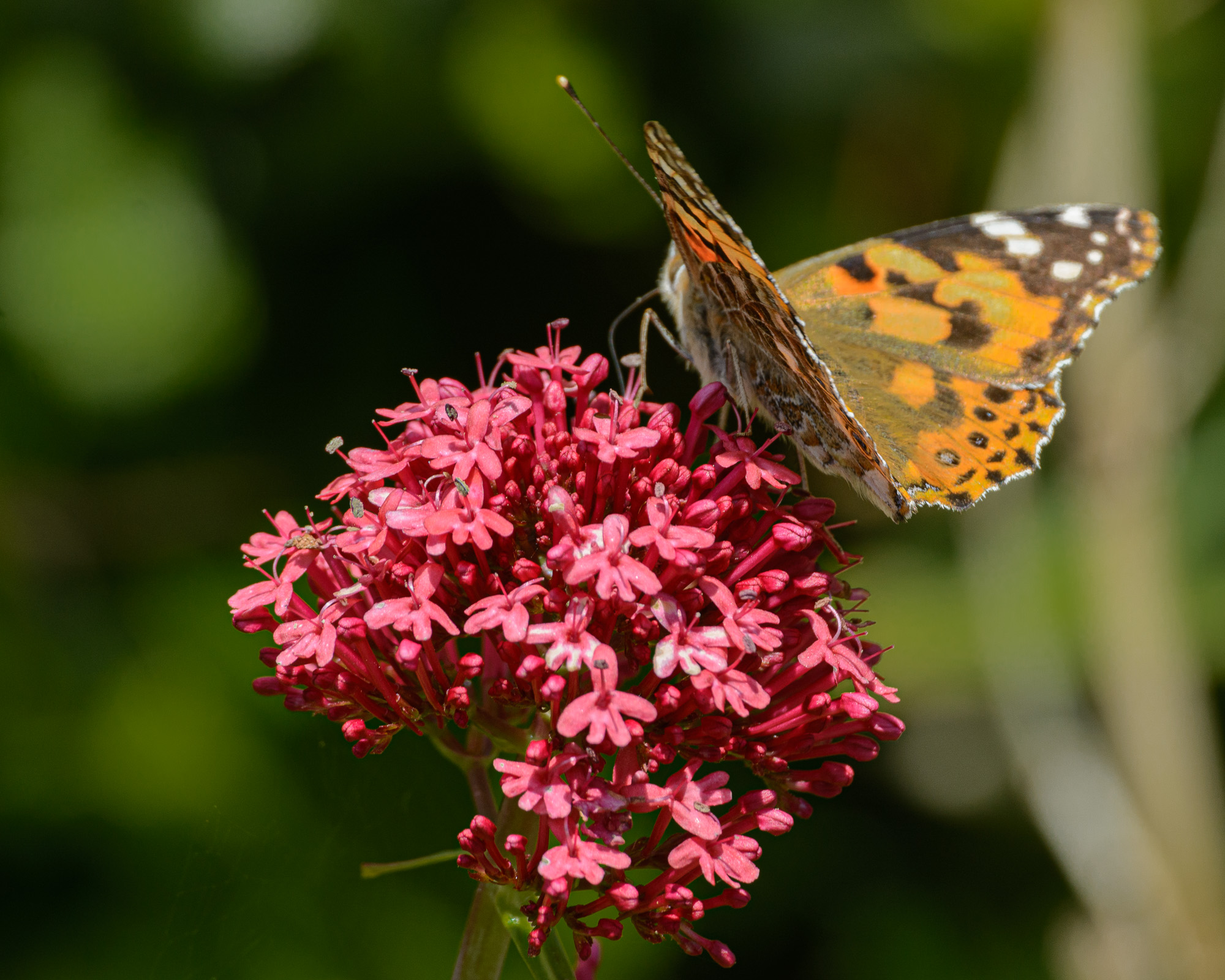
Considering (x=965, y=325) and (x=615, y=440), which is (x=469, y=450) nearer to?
(x=615, y=440)

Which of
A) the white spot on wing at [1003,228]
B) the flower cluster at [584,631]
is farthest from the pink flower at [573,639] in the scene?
the white spot on wing at [1003,228]

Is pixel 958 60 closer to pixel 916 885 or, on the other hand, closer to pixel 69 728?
pixel 916 885

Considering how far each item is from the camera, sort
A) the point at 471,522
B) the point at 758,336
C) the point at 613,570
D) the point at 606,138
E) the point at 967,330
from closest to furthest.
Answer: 1. the point at 606,138
2. the point at 613,570
3. the point at 471,522
4. the point at 758,336
5. the point at 967,330

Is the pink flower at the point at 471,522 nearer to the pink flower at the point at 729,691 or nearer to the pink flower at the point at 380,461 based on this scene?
the pink flower at the point at 380,461

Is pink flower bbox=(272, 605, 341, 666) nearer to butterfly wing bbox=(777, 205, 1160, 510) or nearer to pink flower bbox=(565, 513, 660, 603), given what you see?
pink flower bbox=(565, 513, 660, 603)

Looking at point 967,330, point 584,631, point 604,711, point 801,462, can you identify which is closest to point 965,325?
point 967,330

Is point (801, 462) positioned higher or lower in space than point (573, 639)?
lower

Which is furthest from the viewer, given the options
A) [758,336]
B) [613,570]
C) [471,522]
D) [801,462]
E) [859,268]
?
[859,268]
